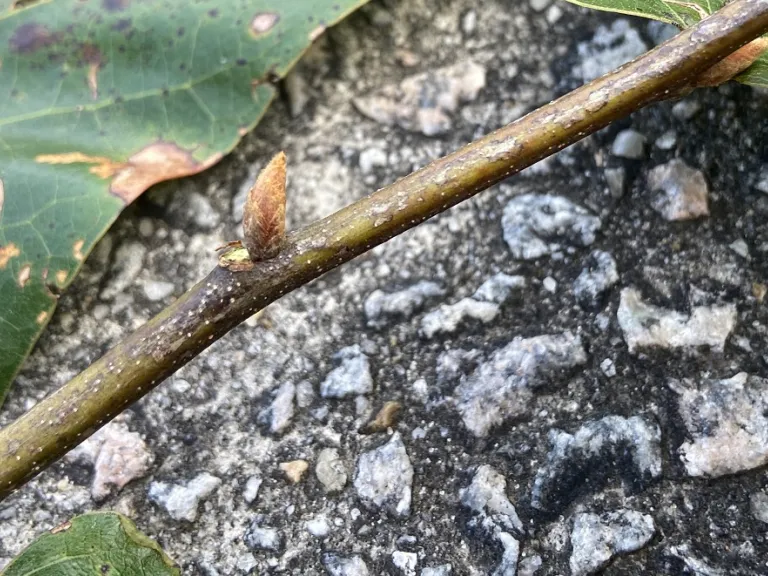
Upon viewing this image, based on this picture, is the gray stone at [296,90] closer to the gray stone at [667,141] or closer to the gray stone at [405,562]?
the gray stone at [667,141]

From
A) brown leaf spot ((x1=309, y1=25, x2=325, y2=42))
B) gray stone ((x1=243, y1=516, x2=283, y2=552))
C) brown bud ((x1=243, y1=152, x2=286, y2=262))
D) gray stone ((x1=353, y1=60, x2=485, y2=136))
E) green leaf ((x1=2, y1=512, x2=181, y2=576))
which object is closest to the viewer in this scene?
brown bud ((x1=243, y1=152, x2=286, y2=262))

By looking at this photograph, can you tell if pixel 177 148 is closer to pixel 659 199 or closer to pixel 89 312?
pixel 89 312

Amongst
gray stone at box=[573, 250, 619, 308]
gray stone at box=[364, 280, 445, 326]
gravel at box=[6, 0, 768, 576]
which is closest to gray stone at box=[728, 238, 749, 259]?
gravel at box=[6, 0, 768, 576]

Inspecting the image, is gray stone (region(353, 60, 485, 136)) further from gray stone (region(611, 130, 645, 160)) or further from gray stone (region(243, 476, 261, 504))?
gray stone (region(243, 476, 261, 504))

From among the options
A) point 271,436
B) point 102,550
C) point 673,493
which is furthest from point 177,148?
point 673,493

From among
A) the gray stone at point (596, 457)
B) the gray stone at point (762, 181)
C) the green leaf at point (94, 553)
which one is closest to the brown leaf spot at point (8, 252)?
the green leaf at point (94, 553)

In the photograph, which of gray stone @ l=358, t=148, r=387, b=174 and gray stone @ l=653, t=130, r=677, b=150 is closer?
gray stone @ l=653, t=130, r=677, b=150

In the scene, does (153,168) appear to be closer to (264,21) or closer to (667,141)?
(264,21)
